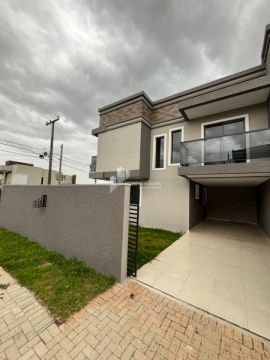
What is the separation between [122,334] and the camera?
79.4 inches

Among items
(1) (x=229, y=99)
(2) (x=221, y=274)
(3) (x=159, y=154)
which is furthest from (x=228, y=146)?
(2) (x=221, y=274)

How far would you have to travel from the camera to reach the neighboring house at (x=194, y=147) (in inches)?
240

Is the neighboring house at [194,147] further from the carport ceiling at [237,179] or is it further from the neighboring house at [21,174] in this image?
the neighboring house at [21,174]

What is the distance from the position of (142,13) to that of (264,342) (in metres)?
9.70

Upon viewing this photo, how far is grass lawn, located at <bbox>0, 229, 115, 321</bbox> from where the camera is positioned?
8.43 feet

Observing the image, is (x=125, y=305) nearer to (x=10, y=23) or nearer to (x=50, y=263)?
Answer: (x=50, y=263)

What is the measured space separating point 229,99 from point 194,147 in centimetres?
237

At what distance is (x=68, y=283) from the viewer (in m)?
3.08

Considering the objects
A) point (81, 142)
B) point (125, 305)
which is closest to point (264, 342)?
point (125, 305)

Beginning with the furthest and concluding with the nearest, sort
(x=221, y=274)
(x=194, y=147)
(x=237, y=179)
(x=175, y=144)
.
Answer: (x=175, y=144)
(x=237, y=179)
(x=194, y=147)
(x=221, y=274)

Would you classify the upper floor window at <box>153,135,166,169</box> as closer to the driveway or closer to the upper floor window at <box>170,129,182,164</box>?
the upper floor window at <box>170,129,182,164</box>

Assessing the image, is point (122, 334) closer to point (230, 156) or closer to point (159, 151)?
point (230, 156)

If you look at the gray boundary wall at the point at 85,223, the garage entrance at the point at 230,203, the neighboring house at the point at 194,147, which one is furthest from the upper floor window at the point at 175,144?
the gray boundary wall at the point at 85,223

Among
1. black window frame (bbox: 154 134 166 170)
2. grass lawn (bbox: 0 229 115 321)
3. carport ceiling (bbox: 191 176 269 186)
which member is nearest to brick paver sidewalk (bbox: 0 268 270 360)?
grass lawn (bbox: 0 229 115 321)
